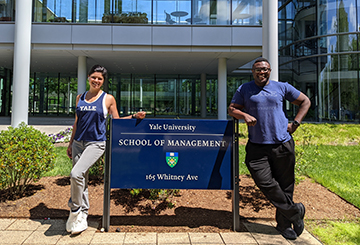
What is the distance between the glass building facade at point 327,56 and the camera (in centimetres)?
1659

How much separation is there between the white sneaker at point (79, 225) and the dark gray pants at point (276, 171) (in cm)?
205

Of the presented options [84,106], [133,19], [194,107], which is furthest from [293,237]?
[194,107]

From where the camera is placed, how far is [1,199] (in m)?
3.98

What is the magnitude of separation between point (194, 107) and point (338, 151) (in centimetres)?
1669

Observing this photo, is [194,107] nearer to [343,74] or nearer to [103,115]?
[343,74]

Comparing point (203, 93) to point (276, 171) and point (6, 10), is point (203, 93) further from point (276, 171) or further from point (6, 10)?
point (276, 171)

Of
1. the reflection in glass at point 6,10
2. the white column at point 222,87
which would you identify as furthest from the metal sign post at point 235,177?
the reflection in glass at point 6,10

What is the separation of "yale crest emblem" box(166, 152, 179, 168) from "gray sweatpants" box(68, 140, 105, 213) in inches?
30.8

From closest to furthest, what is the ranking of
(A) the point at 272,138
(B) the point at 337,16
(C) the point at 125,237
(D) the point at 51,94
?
1. (A) the point at 272,138
2. (C) the point at 125,237
3. (B) the point at 337,16
4. (D) the point at 51,94

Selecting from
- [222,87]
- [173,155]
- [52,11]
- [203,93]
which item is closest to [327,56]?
[222,87]

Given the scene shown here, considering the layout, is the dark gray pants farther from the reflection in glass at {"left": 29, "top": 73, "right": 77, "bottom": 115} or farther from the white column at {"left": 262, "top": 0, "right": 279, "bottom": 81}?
the reflection in glass at {"left": 29, "top": 73, "right": 77, "bottom": 115}

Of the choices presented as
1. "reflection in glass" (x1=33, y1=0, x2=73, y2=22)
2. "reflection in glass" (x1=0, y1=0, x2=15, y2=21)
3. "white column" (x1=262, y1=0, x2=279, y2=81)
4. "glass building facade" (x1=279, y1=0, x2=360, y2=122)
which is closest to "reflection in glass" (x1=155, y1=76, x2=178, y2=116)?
"glass building facade" (x1=279, y1=0, x2=360, y2=122)

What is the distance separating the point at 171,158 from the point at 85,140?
1.03 metres

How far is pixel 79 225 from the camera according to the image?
120 inches
